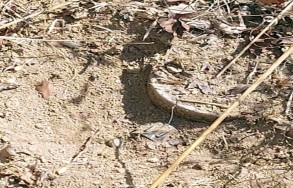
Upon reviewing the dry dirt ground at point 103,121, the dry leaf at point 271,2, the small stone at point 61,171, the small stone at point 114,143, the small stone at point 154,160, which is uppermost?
the dry leaf at point 271,2

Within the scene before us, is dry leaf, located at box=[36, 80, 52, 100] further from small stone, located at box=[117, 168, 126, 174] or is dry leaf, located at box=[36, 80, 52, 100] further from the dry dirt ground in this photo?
small stone, located at box=[117, 168, 126, 174]

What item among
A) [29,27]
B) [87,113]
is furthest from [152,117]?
[29,27]

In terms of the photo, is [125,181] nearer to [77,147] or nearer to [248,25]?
[77,147]

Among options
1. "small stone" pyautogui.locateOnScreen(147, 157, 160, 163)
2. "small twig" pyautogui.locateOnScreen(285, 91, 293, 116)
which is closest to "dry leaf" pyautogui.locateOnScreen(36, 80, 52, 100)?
"small stone" pyautogui.locateOnScreen(147, 157, 160, 163)

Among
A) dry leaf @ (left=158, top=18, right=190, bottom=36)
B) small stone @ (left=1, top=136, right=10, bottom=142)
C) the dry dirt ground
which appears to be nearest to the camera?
the dry dirt ground

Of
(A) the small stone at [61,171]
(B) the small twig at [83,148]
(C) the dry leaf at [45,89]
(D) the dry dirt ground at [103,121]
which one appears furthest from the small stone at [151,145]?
(C) the dry leaf at [45,89]

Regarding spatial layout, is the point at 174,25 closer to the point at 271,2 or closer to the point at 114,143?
the point at 271,2

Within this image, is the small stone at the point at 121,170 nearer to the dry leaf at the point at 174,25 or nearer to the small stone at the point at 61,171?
the small stone at the point at 61,171
